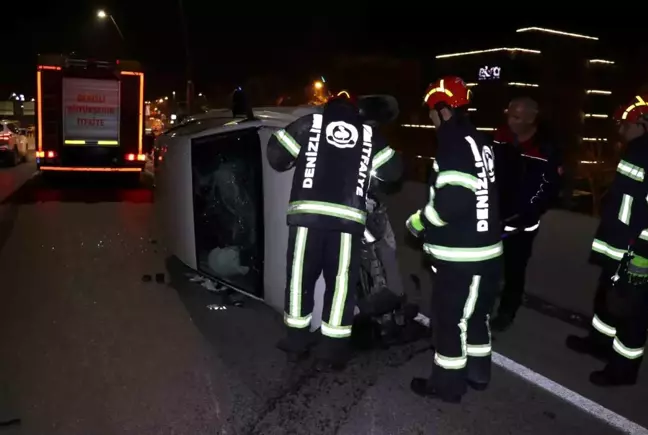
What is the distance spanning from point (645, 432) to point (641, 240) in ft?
3.67

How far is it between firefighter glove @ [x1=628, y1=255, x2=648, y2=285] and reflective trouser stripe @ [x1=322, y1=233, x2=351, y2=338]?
1738 mm

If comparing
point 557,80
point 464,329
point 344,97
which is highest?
point 557,80

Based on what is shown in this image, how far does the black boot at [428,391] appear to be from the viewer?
4211 millimetres

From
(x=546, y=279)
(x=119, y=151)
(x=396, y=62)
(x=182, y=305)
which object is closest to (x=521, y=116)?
(x=546, y=279)

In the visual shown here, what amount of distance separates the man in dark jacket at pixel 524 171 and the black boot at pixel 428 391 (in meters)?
1.63

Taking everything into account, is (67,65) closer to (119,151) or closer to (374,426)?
(119,151)

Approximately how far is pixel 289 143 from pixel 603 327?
2589 millimetres

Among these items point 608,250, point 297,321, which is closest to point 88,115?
point 297,321

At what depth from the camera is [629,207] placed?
4324 millimetres

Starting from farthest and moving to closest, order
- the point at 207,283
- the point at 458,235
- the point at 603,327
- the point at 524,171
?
1. the point at 207,283
2. the point at 524,171
3. the point at 603,327
4. the point at 458,235

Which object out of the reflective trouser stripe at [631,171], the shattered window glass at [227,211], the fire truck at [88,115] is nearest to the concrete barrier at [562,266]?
the shattered window glass at [227,211]

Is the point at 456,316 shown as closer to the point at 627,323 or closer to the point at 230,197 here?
the point at 627,323

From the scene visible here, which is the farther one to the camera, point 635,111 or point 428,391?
point 635,111

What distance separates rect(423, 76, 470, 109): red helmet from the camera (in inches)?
163
